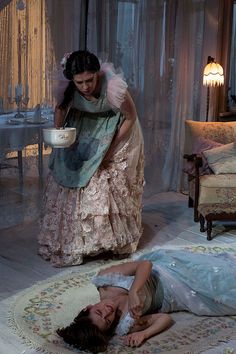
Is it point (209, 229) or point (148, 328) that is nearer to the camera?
point (148, 328)

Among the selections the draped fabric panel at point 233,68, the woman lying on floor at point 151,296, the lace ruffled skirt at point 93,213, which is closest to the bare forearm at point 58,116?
the lace ruffled skirt at point 93,213

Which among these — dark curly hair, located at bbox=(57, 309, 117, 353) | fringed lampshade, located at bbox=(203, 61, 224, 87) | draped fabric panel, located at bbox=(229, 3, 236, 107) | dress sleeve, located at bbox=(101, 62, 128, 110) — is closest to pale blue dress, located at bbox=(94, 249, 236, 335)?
dark curly hair, located at bbox=(57, 309, 117, 353)

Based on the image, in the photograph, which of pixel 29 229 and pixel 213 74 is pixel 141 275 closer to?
pixel 29 229

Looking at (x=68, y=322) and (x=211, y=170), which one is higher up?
(x=211, y=170)

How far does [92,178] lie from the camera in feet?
11.4

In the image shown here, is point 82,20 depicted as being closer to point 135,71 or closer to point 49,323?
point 135,71

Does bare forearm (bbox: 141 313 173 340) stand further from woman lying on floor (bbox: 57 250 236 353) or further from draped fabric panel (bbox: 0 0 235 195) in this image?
draped fabric panel (bbox: 0 0 235 195)

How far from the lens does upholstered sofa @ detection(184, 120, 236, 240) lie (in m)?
4.07

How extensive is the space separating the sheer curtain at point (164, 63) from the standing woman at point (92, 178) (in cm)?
138

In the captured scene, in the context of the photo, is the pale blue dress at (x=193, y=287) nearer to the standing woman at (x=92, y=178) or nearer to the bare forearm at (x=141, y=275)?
the bare forearm at (x=141, y=275)

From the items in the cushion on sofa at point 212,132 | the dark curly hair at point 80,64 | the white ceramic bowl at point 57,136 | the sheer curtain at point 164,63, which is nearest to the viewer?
the white ceramic bowl at point 57,136

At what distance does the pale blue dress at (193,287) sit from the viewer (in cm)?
277

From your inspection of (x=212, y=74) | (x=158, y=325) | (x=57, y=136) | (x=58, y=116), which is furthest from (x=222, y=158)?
(x=158, y=325)

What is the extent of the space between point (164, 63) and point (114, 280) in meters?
2.97
